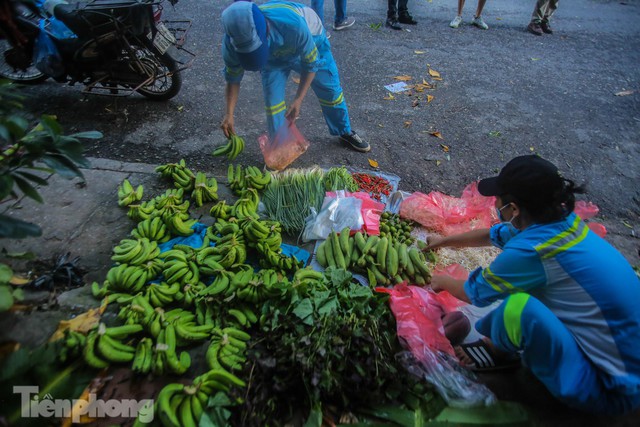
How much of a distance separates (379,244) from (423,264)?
0.37m

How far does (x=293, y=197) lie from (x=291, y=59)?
129 cm

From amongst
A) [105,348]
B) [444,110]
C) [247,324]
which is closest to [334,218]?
[247,324]

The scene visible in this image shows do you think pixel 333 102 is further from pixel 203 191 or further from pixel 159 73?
pixel 159 73

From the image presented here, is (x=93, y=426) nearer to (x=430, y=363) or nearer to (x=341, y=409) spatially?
(x=341, y=409)

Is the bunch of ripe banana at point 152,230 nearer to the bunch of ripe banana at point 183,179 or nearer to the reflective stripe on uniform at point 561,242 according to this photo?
the bunch of ripe banana at point 183,179

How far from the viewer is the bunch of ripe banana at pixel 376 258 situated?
2.91 metres

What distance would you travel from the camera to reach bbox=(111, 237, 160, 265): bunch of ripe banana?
2.73m

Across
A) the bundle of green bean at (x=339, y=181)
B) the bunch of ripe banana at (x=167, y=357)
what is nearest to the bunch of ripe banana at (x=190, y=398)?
the bunch of ripe banana at (x=167, y=357)

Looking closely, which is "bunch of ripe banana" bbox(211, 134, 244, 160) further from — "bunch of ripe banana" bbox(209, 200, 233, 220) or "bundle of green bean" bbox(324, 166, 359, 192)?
"bundle of green bean" bbox(324, 166, 359, 192)

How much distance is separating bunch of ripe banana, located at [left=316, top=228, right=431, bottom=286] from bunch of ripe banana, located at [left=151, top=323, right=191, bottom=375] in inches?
47.1

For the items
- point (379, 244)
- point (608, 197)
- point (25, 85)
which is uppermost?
point (25, 85)

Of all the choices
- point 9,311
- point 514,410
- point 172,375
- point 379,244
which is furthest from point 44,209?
point 514,410

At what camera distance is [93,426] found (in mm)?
2025

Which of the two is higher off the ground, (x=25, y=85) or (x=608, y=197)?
(x=25, y=85)
